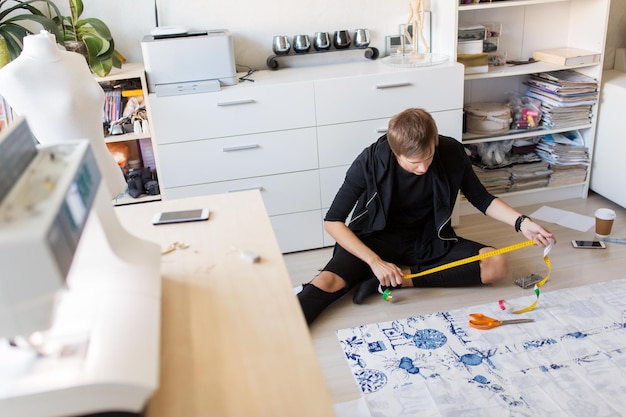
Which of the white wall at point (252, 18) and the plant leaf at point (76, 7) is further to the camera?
the white wall at point (252, 18)

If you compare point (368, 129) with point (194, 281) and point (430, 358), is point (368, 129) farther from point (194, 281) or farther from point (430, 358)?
point (194, 281)

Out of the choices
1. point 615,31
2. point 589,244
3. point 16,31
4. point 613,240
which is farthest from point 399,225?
point 615,31

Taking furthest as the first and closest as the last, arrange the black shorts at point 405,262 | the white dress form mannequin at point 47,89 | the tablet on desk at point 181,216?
the black shorts at point 405,262
the white dress form mannequin at point 47,89
the tablet on desk at point 181,216

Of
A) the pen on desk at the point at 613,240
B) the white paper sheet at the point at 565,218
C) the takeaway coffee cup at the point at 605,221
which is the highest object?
the takeaway coffee cup at the point at 605,221

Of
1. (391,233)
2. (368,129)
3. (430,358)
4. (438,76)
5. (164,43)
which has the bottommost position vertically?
(430,358)

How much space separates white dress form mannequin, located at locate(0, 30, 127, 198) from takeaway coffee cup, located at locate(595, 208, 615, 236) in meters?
2.29

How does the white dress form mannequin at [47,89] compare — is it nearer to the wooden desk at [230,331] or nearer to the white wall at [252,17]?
the wooden desk at [230,331]

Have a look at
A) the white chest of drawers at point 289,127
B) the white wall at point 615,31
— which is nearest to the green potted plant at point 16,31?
the white chest of drawers at point 289,127

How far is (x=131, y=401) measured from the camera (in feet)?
2.76

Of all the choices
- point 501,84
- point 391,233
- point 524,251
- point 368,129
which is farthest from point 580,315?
point 501,84

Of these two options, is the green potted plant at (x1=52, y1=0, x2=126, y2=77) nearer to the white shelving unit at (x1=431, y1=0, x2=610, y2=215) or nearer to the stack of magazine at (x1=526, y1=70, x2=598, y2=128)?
the white shelving unit at (x1=431, y1=0, x2=610, y2=215)

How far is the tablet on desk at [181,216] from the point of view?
1.48 meters

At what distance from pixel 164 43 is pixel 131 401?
79.2 inches

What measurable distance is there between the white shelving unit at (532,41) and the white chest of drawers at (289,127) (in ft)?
1.25
